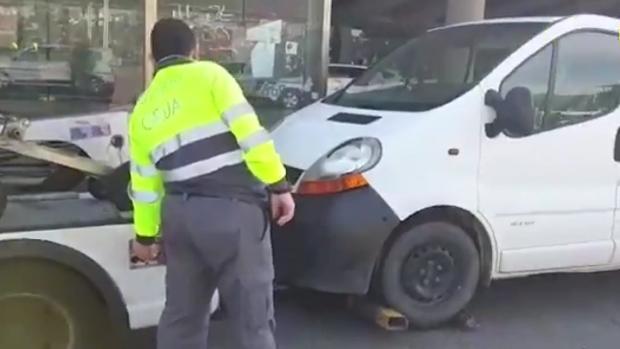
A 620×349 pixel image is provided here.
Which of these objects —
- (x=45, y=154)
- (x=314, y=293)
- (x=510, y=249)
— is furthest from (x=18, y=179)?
(x=510, y=249)

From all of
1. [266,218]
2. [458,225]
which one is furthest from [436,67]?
[266,218]

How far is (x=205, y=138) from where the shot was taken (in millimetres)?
3525

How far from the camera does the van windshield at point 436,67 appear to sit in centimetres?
533

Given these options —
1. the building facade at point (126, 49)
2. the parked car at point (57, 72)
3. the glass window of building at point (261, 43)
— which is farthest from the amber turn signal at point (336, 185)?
the parked car at point (57, 72)

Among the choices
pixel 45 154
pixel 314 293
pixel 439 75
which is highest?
pixel 439 75

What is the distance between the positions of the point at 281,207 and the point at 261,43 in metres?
7.86

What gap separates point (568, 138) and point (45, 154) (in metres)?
3.01

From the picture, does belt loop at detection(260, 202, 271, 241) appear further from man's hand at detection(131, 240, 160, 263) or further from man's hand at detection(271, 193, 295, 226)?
man's hand at detection(131, 240, 160, 263)

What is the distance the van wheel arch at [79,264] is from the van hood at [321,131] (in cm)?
151

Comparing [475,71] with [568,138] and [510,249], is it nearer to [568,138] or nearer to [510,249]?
[568,138]

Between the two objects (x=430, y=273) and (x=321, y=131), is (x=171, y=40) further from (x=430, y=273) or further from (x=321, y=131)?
(x=430, y=273)

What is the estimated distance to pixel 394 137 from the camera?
4.95 m

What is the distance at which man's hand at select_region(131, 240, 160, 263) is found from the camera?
3.77 m

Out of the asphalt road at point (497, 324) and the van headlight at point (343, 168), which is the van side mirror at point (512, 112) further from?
the asphalt road at point (497, 324)
